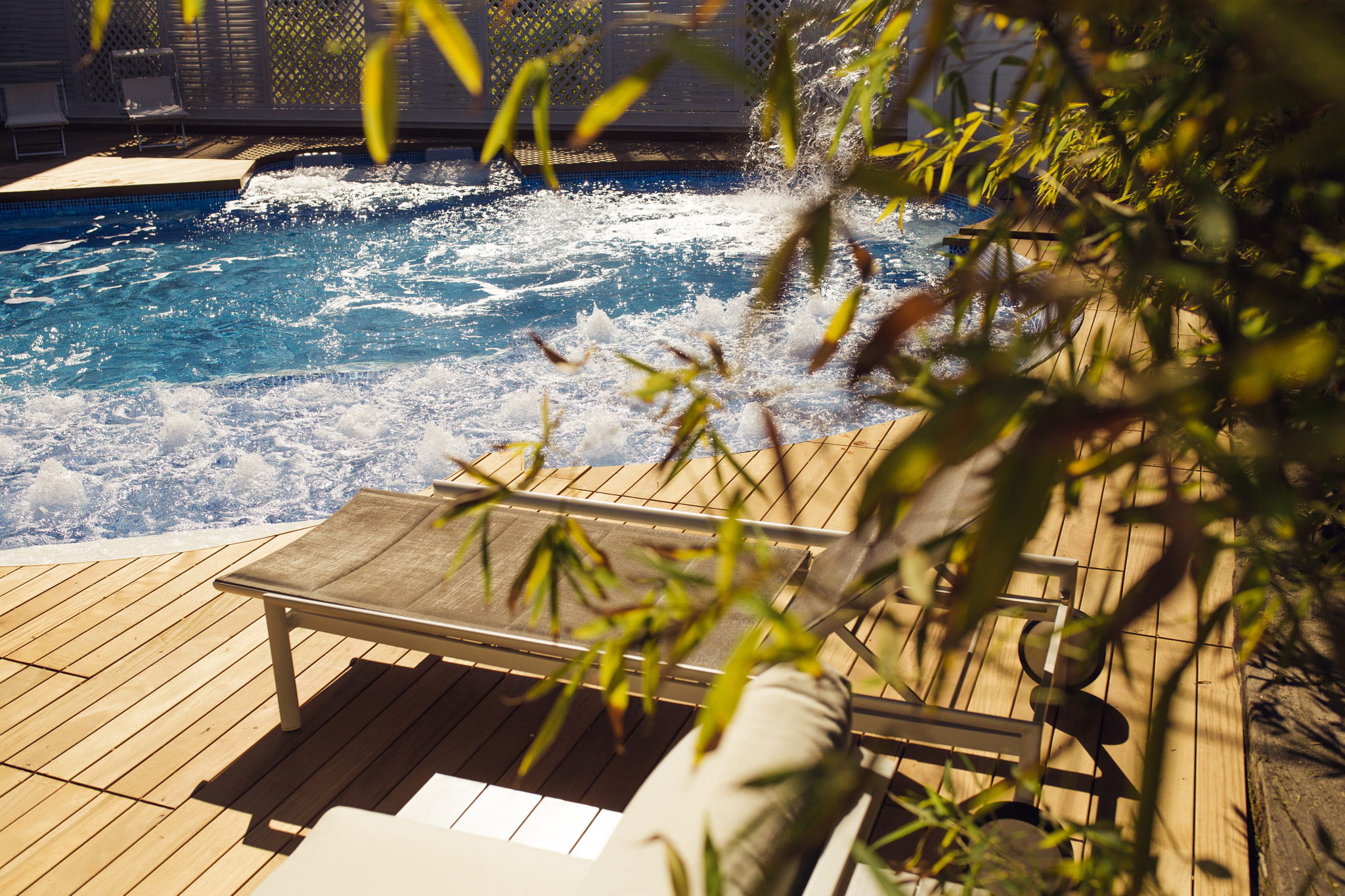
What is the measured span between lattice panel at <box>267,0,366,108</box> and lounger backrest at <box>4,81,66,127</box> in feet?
8.98

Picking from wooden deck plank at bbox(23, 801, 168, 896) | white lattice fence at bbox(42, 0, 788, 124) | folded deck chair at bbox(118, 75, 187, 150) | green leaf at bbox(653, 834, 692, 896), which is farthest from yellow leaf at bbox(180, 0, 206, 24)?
folded deck chair at bbox(118, 75, 187, 150)

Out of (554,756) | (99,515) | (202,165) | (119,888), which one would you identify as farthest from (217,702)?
(202,165)

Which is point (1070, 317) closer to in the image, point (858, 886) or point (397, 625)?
point (858, 886)

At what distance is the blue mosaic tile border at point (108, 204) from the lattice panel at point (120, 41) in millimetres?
4651

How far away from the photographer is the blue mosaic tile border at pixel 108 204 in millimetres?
9555

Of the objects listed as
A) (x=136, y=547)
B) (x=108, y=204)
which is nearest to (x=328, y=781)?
(x=136, y=547)

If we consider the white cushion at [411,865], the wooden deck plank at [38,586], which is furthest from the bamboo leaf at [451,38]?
the wooden deck plank at [38,586]

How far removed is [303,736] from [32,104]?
11860 mm

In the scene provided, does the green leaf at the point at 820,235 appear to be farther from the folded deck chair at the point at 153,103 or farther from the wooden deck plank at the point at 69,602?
the folded deck chair at the point at 153,103

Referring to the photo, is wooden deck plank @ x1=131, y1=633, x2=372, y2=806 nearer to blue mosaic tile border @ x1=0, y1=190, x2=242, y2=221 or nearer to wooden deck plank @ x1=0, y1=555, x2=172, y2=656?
wooden deck plank @ x1=0, y1=555, x2=172, y2=656

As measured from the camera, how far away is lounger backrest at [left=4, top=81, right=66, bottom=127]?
11172mm

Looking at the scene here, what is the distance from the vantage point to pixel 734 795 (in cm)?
117

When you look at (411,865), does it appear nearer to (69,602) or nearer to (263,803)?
(263,803)

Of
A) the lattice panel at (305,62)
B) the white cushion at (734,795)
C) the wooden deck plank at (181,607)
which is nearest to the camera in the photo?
the white cushion at (734,795)
